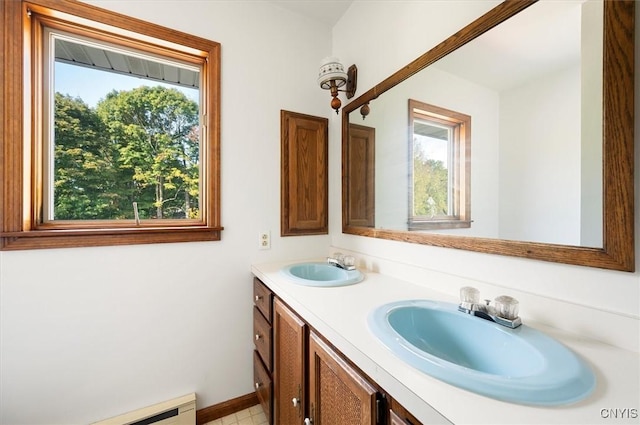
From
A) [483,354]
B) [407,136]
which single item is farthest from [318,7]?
[483,354]

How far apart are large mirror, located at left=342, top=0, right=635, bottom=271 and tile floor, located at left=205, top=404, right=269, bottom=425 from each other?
1.28 metres

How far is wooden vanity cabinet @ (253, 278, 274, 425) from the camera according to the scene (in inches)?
48.9

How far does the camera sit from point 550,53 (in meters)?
0.76

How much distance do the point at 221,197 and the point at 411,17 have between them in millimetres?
1319

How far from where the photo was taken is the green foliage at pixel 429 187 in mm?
1075

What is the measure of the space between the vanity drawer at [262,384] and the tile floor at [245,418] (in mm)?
127

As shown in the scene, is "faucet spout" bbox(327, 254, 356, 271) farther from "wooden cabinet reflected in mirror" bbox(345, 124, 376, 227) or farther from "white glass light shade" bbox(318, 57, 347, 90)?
"white glass light shade" bbox(318, 57, 347, 90)

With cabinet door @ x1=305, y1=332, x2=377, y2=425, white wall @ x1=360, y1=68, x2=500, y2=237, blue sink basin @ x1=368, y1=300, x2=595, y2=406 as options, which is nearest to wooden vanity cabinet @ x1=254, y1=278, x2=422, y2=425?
cabinet door @ x1=305, y1=332, x2=377, y2=425

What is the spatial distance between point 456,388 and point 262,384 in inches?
47.5

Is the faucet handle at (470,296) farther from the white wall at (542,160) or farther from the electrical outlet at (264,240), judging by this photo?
the electrical outlet at (264,240)

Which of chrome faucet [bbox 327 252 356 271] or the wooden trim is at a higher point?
chrome faucet [bbox 327 252 356 271]

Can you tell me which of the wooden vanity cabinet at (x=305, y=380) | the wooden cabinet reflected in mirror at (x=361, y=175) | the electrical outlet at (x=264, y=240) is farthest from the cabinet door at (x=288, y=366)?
the wooden cabinet reflected in mirror at (x=361, y=175)

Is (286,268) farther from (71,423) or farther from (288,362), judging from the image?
(71,423)

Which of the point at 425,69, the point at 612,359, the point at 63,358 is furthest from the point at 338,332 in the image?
the point at 63,358
